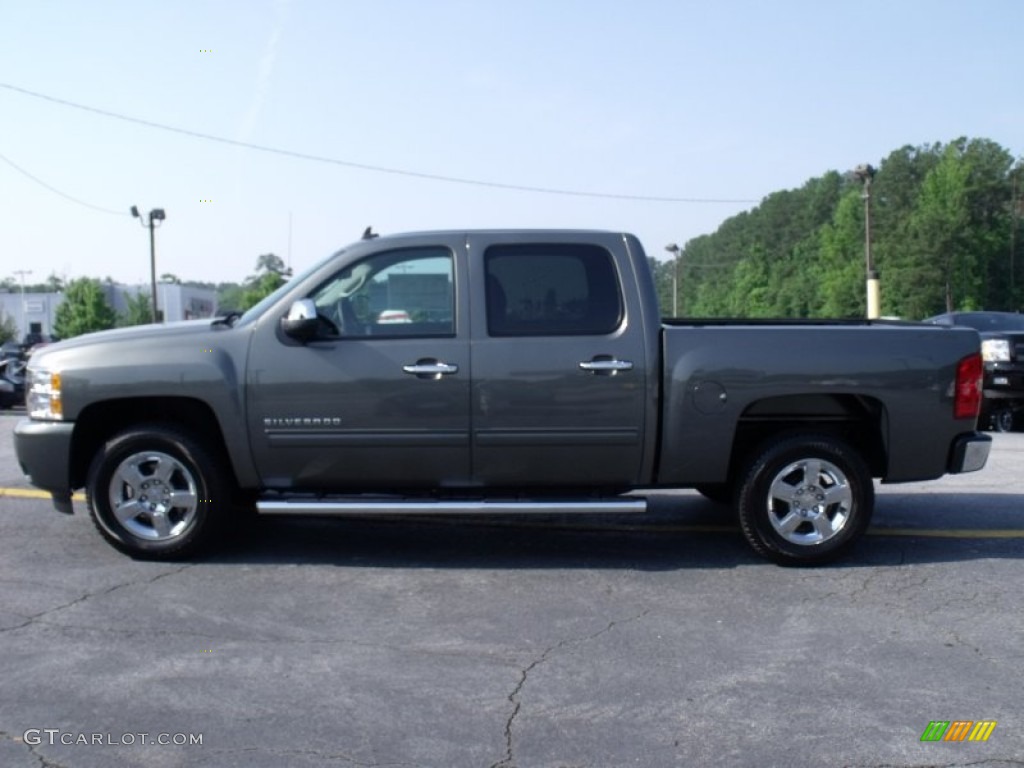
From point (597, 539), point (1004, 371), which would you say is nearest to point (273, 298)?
point (597, 539)

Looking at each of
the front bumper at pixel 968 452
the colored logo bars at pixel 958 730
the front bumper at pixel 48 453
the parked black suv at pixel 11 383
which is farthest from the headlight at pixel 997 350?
the parked black suv at pixel 11 383

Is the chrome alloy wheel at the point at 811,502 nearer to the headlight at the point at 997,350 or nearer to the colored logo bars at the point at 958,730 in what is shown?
the colored logo bars at the point at 958,730

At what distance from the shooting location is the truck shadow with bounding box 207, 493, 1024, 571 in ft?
19.4

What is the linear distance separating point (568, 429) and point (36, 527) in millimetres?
3767

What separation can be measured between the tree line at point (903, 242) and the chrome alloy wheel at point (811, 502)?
184ft

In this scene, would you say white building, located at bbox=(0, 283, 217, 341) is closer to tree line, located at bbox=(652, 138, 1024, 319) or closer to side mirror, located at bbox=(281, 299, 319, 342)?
tree line, located at bbox=(652, 138, 1024, 319)

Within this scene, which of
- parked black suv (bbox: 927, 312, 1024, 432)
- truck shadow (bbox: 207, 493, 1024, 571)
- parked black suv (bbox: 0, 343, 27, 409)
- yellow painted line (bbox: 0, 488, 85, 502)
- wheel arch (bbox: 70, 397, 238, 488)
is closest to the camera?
wheel arch (bbox: 70, 397, 238, 488)

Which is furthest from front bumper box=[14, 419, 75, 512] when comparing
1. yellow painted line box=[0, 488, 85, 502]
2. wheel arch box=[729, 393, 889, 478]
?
wheel arch box=[729, 393, 889, 478]

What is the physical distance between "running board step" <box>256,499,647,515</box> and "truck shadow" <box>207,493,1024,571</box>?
1.45 ft

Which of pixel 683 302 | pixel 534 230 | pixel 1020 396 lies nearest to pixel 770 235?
pixel 683 302

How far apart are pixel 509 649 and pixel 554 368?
5.45ft

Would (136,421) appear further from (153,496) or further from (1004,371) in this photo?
(1004,371)

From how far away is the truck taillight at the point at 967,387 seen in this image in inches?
221

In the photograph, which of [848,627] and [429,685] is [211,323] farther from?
[848,627]
